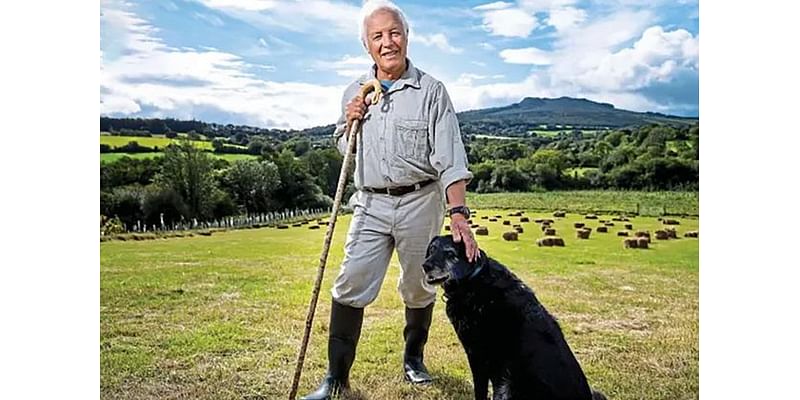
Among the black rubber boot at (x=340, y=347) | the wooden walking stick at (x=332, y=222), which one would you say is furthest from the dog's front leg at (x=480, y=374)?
the wooden walking stick at (x=332, y=222)

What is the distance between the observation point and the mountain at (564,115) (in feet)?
13.0

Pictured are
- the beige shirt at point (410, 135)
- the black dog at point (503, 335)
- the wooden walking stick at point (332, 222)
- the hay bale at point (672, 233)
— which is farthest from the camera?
the hay bale at point (672, 233)

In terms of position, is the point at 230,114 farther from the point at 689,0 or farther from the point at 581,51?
the point at 689,0

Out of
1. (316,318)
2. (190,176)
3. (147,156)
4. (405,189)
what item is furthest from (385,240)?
(147,156)

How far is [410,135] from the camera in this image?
136 inches

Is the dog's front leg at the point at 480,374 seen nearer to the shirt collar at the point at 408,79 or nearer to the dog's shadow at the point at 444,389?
the dog's shadow at the point at 444,389

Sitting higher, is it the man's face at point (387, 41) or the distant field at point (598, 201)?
the man's face at point (387, 41)

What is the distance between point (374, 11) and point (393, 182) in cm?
61

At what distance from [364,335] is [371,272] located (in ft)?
0.94

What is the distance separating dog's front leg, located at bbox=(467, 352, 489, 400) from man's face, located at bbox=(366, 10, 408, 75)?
101 centimetres

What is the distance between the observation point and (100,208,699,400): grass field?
3734mm

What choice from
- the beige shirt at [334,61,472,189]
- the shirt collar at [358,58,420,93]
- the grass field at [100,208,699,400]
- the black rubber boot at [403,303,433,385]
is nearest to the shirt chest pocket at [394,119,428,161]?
the beige shirt at [334,61,472,189]

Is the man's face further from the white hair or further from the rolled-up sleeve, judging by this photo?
the rolled-up sleeve
